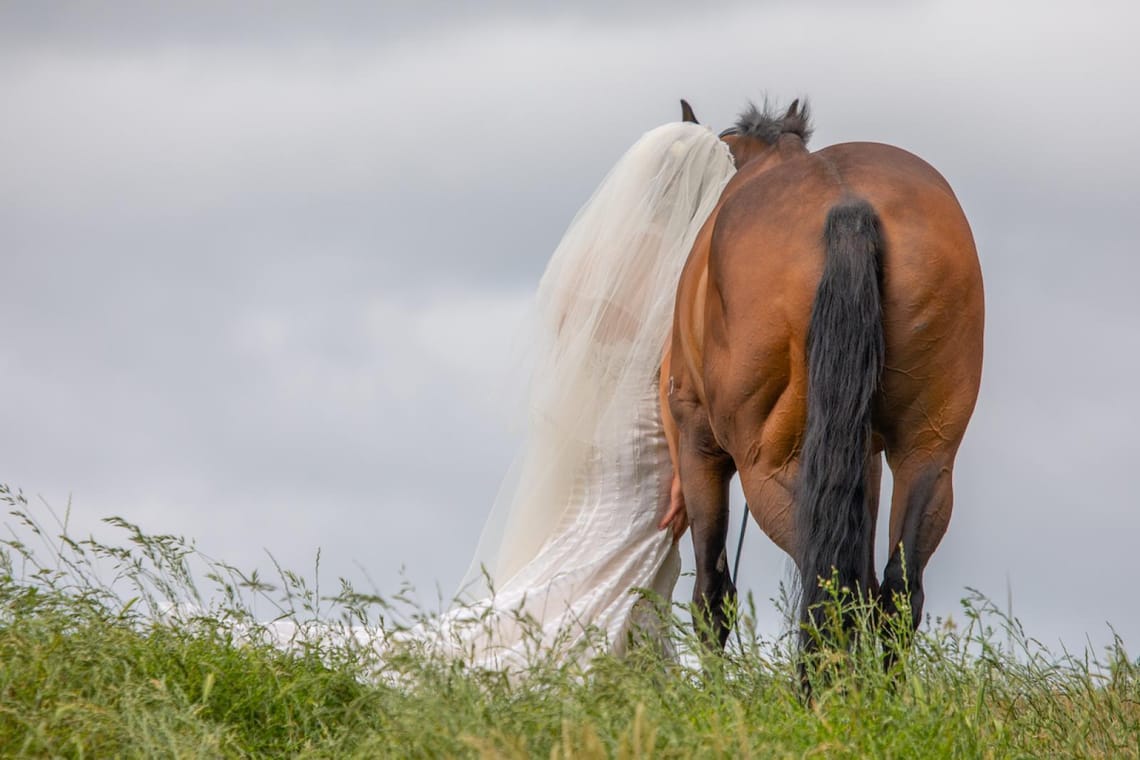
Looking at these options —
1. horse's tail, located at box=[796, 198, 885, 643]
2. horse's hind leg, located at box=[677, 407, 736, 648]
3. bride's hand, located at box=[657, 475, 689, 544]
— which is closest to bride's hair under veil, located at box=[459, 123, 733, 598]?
bride's hand, located at box=[657, 475, 689, 544]

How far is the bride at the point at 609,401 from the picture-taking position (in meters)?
5.84

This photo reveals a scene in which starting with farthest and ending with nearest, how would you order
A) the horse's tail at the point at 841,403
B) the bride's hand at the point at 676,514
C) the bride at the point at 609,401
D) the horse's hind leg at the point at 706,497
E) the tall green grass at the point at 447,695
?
the bride's hand at the point at 676,514, the bride at the point at 609,401, the horse's hind leg at the point at 706,497, the horse's tail at the point at 841,403, the tall green grass at the point at 447,695

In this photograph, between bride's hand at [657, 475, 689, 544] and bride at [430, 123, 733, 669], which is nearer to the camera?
bride at [430, 123, 733, 669]

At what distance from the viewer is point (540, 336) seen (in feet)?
19.9

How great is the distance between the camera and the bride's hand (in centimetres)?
595

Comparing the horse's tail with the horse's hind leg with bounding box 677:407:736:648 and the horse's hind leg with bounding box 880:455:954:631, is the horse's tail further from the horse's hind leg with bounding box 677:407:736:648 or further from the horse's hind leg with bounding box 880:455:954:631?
the horse's hind leg with bounding box 677:407:736:648

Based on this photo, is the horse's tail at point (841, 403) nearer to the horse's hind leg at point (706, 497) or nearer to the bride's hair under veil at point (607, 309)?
the horse's hind leg at point (706, 497)

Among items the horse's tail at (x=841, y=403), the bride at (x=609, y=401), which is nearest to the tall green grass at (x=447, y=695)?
the horse's tail at (x=841, y=403)

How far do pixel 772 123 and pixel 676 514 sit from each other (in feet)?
5.79

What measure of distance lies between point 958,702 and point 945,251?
5.28ft

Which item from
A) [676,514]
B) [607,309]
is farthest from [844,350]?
[676,514]

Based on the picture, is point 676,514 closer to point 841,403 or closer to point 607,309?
point 607,309

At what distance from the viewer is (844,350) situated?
4109 millimetres

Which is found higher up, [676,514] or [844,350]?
[676,514]
